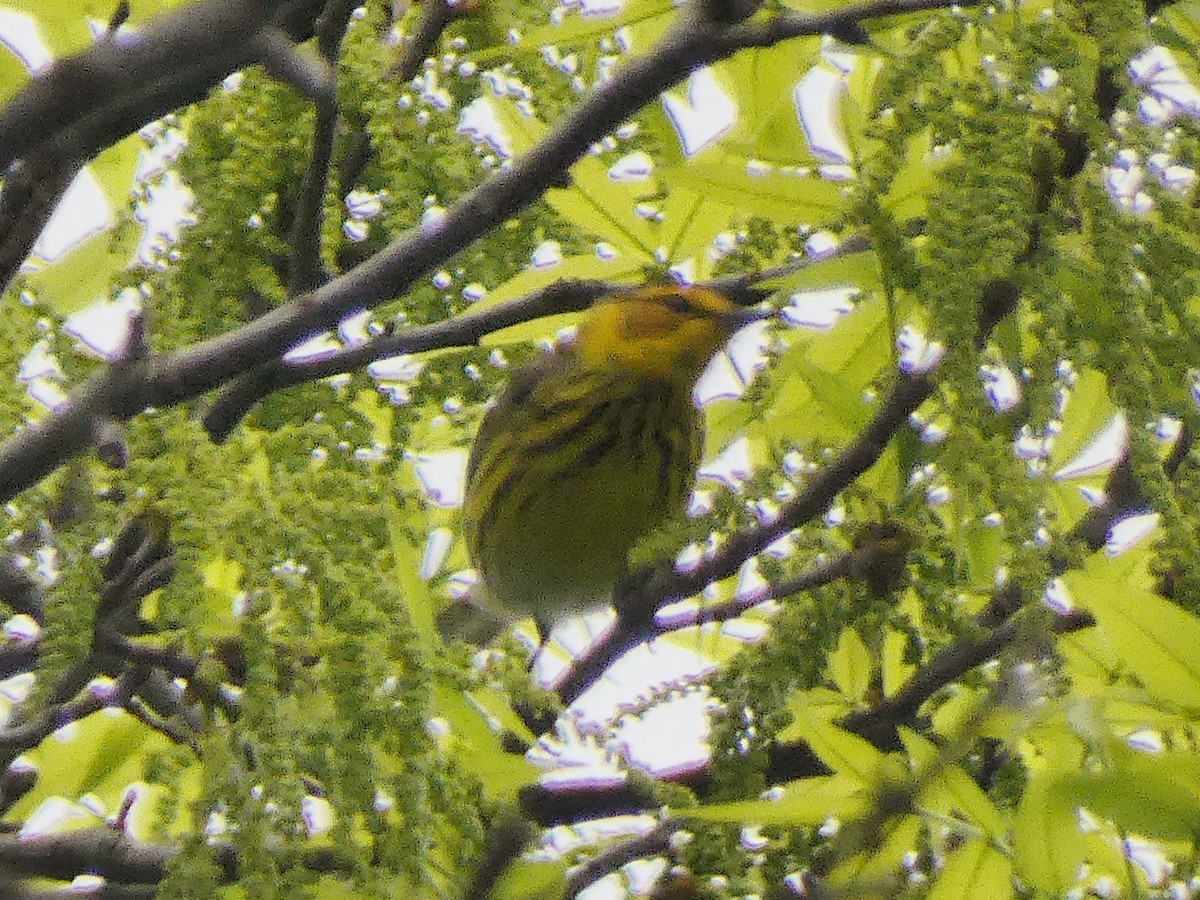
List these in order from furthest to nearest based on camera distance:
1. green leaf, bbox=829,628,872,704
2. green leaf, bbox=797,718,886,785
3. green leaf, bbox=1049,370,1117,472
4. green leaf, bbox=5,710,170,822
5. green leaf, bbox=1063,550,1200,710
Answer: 1. green leaf, bbox=5,710,170,822
2. green leaf, bbox=1049,370,1117,472
3. green leaf, bbox=829,628,872,704
4. green leaf, bbox=797,718,886,785
5. green leaf, bbox=1063,550,1200,710

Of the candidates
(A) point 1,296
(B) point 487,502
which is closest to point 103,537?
(A) point 1,296

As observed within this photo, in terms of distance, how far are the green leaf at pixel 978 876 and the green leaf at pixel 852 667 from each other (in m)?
0.35

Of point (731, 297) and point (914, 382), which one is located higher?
point (731, 297)

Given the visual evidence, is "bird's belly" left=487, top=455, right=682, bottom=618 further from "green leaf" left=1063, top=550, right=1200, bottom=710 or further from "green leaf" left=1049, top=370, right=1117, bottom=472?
"green leaf" left=1063, top=550, right=1200, bottom=710

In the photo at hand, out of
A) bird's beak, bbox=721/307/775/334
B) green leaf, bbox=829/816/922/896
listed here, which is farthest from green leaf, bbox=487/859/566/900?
bird's beak, bbox=721/307/775/334

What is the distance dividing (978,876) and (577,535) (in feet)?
4.43

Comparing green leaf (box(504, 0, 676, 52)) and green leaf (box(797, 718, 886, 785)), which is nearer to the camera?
green leaf (box(797, 718, 886, 785))

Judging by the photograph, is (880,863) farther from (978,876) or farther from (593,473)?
(593,473)

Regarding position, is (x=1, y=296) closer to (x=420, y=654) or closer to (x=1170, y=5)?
(x=420, y=654)

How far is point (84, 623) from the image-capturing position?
101cm

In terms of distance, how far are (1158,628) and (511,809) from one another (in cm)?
40

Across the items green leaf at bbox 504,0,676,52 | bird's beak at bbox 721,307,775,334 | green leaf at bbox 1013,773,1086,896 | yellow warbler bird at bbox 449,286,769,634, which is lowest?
green leaf at bbox 1013,773,1086,896

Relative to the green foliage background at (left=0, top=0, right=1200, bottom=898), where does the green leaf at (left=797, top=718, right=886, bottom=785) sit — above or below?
below

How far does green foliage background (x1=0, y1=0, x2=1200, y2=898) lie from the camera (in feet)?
3.03
